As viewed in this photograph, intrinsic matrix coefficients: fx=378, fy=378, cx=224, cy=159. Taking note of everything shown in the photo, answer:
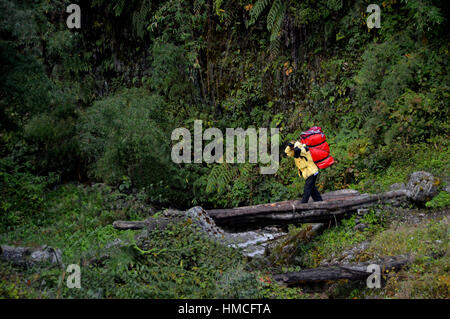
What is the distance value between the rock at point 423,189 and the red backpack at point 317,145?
1.72 meters

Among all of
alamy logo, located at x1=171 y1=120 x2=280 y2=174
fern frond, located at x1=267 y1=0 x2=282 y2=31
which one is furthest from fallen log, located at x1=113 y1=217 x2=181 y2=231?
fern frond, located at x1=267 y1=0 x2=282 y2=31

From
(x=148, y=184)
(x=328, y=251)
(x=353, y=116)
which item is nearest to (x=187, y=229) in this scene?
(x=328, y=251)

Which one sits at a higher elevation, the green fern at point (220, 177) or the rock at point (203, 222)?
the green fern at point (220, 177)

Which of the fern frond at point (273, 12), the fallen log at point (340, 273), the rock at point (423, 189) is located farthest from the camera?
the fern frond at point (273, 12)

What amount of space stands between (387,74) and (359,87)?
2.49ft

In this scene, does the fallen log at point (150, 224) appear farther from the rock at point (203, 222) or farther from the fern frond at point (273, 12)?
the fern frond at point (273, 12)

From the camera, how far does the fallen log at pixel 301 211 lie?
7.64m

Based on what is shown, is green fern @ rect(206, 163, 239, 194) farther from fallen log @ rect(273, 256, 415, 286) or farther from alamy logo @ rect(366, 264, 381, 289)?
alamy logo @ rect(366, 264, 381, 289)

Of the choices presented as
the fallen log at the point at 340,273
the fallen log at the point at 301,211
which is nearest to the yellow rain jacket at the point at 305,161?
the fallen log at the point at 301,211

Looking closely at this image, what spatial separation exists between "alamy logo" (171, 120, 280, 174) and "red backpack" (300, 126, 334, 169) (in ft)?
11.1

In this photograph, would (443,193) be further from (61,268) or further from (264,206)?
(61,268)

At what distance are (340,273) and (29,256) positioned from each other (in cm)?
470

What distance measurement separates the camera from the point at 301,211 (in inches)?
300

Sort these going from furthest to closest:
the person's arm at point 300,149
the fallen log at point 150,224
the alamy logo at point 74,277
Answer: the person's arm at point 300,149 < the fallen log at point 150,224 < the alamy logo at point 74,277
